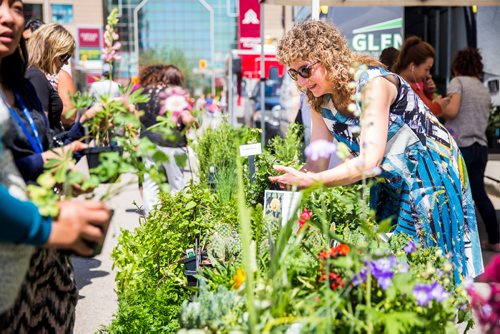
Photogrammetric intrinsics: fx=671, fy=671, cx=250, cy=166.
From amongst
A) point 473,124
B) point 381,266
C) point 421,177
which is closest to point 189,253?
point 421,177

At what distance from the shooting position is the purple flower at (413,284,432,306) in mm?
1487

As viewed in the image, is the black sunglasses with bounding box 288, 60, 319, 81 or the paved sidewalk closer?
the black sunglasses with bounding box 288, 60, 319, 81

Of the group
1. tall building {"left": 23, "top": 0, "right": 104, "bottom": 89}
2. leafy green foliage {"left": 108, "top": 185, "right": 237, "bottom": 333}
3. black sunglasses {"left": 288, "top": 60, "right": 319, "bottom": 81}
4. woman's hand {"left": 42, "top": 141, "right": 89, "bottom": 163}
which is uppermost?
tall building {"left": 23, "top": 0, "right": 104, "bottom": 89}

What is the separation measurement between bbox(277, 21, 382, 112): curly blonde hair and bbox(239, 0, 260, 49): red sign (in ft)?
23.6

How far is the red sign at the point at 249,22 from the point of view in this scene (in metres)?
9.77

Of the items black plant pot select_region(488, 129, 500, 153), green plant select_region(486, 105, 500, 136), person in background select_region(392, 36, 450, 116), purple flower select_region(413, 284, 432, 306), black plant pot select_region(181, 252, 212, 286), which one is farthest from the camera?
black plant pot select_region(488, 129, 500, 153)

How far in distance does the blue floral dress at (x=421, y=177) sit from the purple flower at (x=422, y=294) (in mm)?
1085

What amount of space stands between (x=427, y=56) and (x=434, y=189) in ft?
8.11

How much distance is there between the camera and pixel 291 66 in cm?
275

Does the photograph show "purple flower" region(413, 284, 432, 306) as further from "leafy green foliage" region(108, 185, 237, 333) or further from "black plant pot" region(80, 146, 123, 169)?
"leafy green foliage" region(108, 185, 237, 333)

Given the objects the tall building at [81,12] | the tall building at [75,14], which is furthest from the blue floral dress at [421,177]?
the tall building at [81,12]

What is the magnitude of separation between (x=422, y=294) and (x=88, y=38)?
1161 inches

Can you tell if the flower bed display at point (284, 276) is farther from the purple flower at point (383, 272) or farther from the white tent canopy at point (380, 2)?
the white tent canopy at point (380, 2)

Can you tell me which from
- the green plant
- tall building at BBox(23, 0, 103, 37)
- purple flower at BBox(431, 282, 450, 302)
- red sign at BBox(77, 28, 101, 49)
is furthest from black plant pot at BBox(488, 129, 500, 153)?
tall building at BBox(23, 0, 103, 37)
